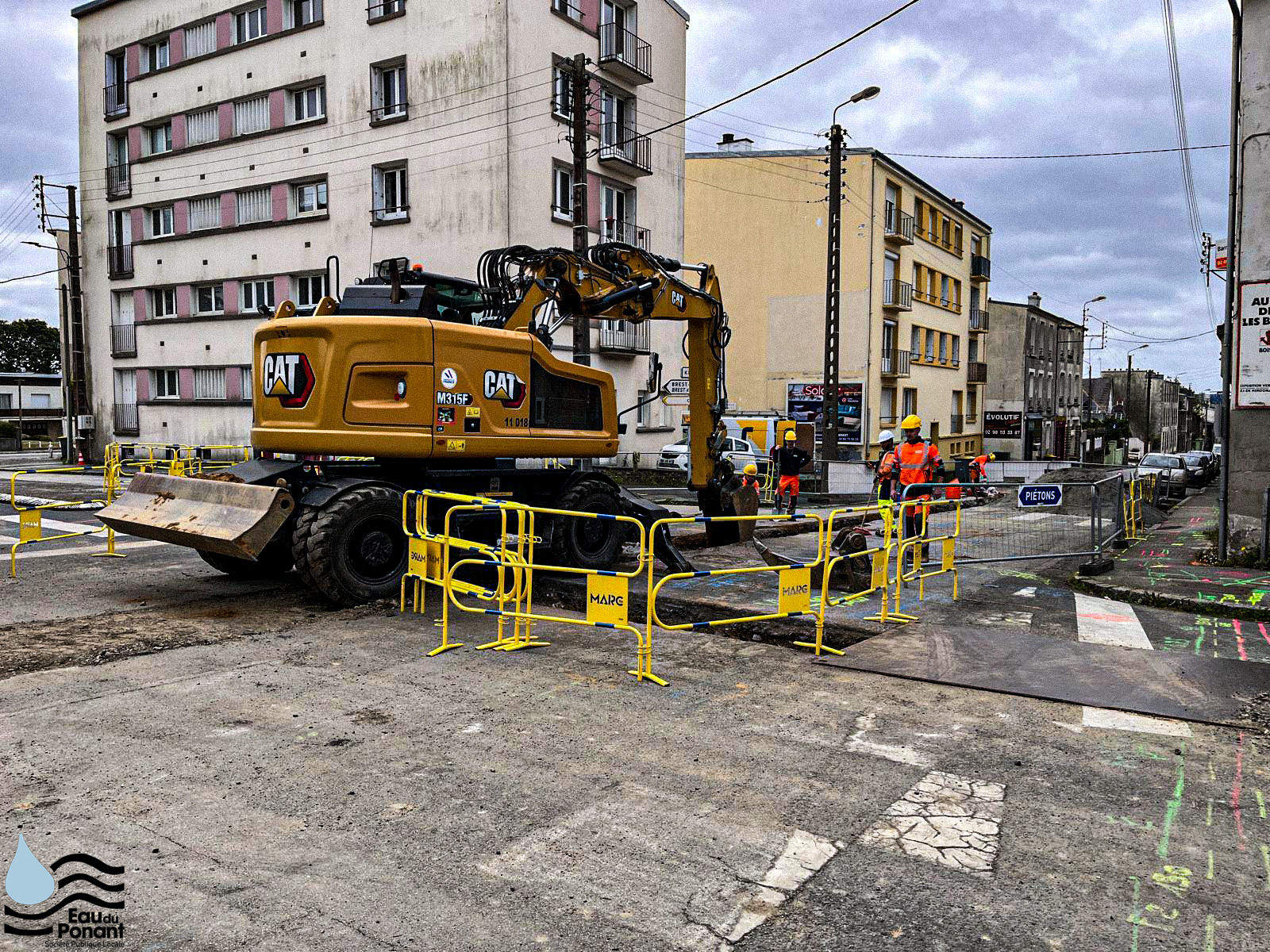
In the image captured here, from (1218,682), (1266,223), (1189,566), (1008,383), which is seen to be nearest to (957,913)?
(1218,682)

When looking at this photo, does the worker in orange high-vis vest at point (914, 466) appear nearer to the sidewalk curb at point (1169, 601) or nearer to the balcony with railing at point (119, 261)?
the sidewalk curb at point (1169, 601)

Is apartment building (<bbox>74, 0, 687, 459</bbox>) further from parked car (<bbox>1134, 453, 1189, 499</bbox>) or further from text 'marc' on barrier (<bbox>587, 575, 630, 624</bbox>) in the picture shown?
text 'marc' on barrier (<bbox>587, 575, 630, 624</bbox>)

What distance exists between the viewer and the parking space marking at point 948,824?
4.15m

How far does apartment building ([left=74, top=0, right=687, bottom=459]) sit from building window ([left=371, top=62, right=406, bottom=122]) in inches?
3.1

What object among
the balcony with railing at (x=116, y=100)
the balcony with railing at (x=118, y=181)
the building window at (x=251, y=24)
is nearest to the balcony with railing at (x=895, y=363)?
the building window at (x=251, y=24)

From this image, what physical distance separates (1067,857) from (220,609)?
787 centimetres

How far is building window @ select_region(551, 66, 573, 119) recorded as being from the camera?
26.2 meters

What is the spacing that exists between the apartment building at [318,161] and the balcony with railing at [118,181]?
8 centimetres

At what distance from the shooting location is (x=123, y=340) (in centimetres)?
3450

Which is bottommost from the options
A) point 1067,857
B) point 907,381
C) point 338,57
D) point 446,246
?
point 1067,857

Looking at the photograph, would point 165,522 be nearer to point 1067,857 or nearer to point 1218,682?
point 1067,857

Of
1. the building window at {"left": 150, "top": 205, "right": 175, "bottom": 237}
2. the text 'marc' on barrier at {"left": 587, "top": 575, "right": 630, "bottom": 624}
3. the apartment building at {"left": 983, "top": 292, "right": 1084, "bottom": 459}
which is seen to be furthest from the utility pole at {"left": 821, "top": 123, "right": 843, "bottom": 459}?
the apartment building at {"left": 983, "top": 292, "right": 1084, "bottom": 459}

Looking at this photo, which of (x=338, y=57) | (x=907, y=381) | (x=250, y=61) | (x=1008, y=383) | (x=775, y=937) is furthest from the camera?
(x=1008, y=383)

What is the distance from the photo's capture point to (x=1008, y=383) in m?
57.1
